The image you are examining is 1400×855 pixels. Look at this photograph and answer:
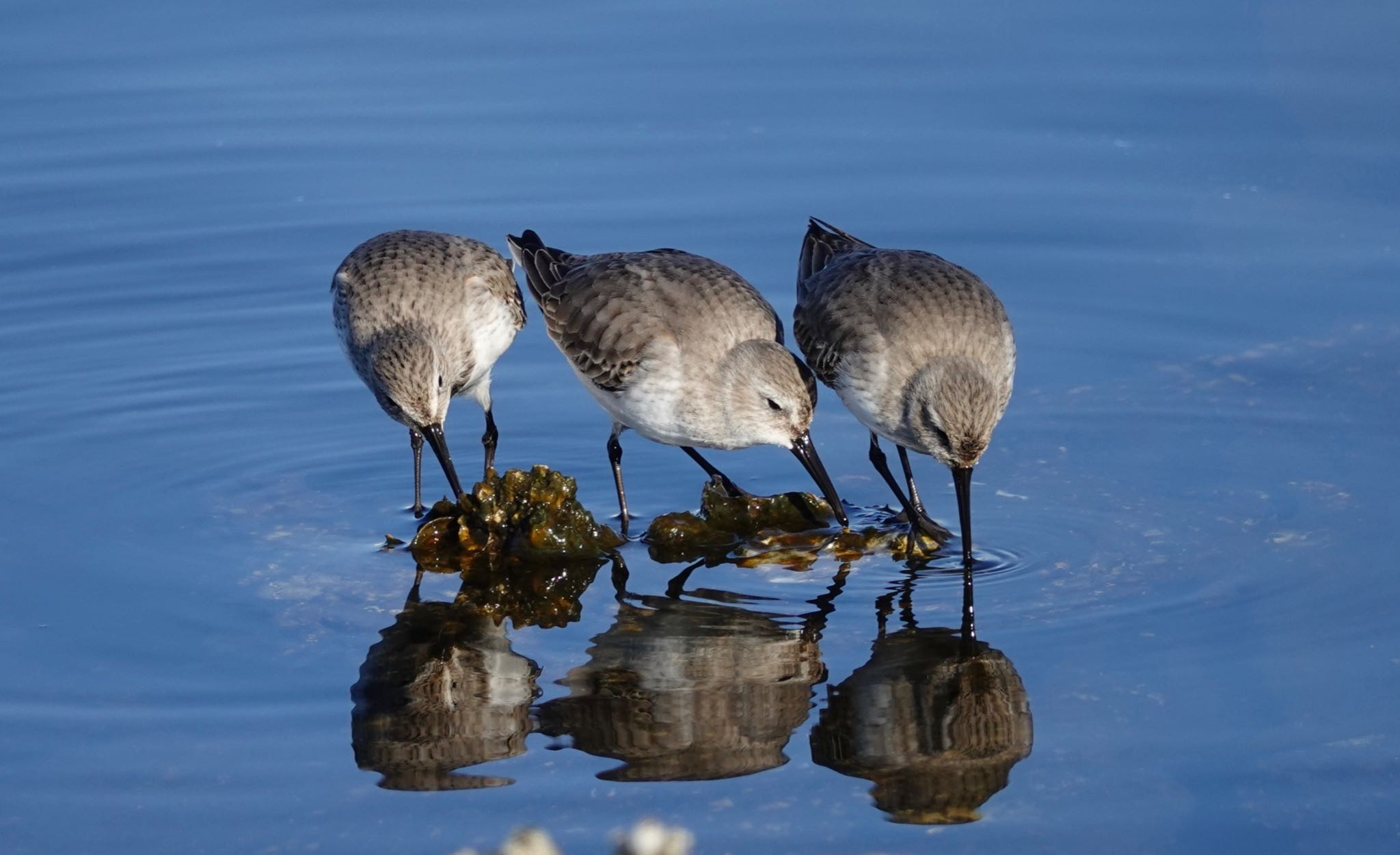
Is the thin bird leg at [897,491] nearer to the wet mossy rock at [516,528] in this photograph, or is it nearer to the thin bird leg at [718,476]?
the thin bird leg at [718,476]

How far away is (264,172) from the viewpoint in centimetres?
1253

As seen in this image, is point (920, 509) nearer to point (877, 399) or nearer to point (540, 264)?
point (877, 399)

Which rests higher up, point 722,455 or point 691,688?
point 722,455

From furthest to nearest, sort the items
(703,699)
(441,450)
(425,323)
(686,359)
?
(425,323) → (441,450) → (686,359) → (703,699)

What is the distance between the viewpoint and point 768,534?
28.2 feet

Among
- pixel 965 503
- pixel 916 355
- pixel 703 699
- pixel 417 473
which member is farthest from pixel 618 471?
pixel 703 699

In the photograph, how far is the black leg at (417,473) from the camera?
9008 mm

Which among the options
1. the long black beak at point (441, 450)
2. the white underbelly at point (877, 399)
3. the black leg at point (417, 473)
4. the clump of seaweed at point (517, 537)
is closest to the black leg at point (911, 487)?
the white underbelly at point (877, 399)

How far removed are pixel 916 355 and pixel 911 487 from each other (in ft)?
2.23

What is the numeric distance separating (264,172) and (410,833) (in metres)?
7.41

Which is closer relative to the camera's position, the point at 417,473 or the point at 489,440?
the point at 417,473

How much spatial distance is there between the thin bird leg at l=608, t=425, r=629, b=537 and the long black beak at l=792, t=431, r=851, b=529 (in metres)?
0.88

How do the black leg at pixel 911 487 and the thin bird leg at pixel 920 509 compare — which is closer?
the thin bird leg at pixel 920 509

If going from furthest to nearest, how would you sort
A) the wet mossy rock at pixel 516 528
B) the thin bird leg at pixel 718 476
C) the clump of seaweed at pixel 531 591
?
the thin bird leg at pixel 718 476 → the wet mossy rock at pixel 516 528 → the clump of seaweed at pixel 531 591
